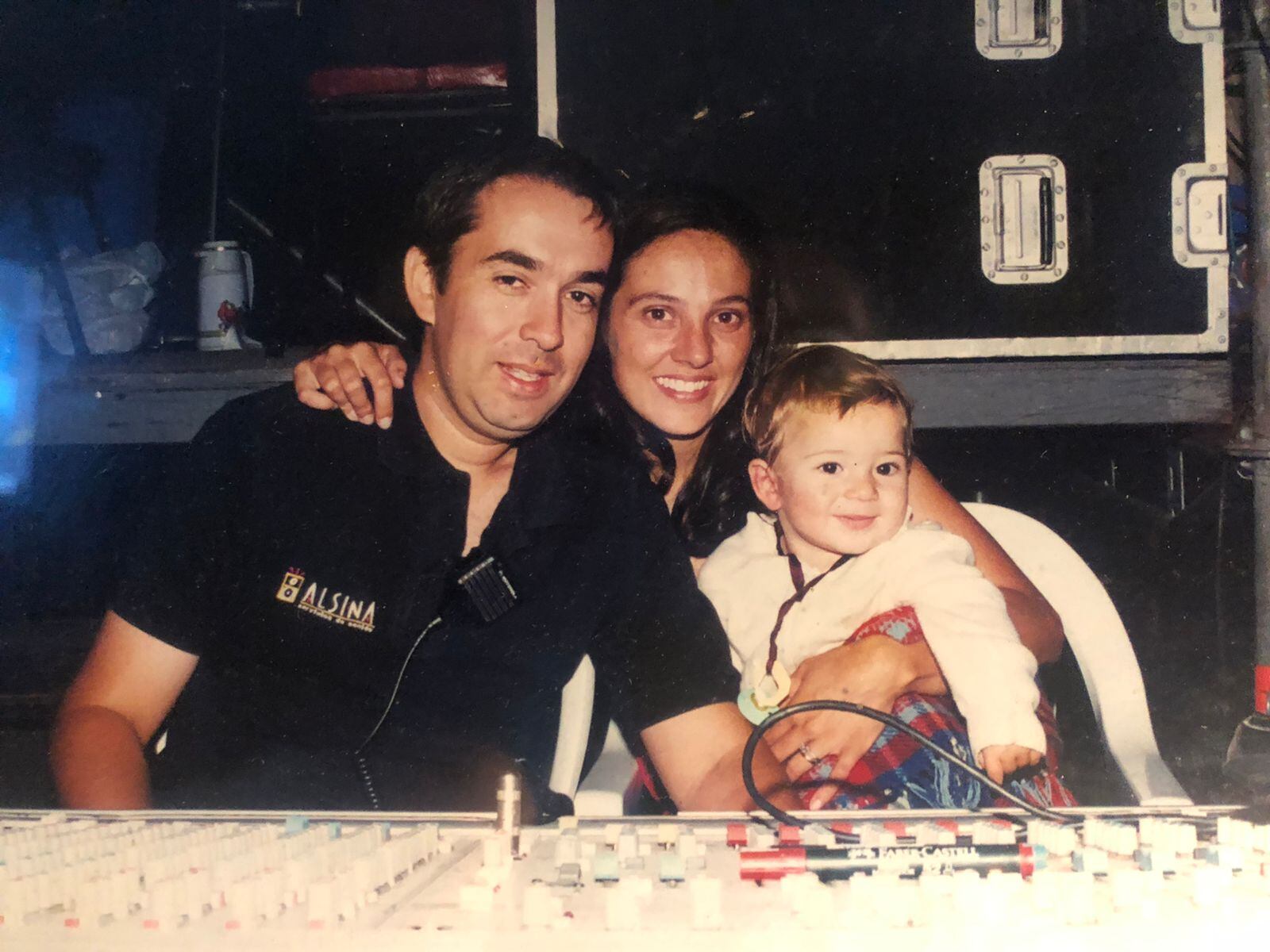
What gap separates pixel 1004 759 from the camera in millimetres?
1070

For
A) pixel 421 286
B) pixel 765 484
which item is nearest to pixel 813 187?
pixel 765 484

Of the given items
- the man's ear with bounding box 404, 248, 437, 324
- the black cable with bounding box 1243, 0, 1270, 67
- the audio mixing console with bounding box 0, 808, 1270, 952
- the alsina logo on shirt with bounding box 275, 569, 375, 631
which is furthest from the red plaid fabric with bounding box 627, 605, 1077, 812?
the black cable with bounding box 1243, 0, 1270, 67

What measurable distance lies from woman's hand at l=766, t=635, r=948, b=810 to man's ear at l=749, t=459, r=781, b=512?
0.18 m

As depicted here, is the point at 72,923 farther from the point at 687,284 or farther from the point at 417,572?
the point at 687,284

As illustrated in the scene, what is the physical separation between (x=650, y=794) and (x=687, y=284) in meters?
0.59

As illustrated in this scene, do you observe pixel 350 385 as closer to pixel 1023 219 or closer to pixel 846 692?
pixel 846 692

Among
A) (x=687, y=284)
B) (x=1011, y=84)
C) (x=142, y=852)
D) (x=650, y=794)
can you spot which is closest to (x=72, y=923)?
(x=142, y=852)

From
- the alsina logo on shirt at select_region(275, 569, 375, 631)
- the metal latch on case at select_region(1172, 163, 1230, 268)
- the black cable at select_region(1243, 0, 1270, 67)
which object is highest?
the black cable at select_region(1243, 0, 1270, 67)

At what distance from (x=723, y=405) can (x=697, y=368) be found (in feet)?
0.18

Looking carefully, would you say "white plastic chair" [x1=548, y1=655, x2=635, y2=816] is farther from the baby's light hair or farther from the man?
the baby's light hair

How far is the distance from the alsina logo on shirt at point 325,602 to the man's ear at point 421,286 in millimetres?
318

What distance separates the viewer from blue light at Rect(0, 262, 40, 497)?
1183mm

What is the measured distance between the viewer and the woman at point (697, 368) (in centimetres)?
117

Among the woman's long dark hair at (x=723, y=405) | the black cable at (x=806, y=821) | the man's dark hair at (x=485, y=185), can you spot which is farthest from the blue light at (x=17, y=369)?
the black cable at (x=806, y=821)
